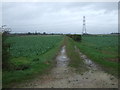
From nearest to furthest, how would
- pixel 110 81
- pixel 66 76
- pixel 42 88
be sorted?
pixel 42 88, pixel 110 81, pixel 66 76

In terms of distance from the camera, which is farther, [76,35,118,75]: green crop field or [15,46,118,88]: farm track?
[76,35,118,75]: green crop field

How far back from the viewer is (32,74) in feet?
36.2

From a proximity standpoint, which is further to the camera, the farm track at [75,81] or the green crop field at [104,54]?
the green crop field at [104,54]

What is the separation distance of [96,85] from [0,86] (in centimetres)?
415

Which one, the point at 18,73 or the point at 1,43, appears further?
the point at 18,73

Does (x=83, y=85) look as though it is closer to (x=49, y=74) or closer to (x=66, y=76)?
(x=66, y=76)

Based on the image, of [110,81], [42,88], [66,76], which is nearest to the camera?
[42,88]

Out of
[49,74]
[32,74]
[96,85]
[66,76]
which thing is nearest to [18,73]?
[32,74]

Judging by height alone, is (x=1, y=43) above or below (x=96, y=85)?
above

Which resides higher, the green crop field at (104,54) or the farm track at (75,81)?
the green crop field at (104,54)

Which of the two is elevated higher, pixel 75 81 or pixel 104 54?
pixel 104 54

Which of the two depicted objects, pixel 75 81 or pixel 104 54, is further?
pixel 104 54

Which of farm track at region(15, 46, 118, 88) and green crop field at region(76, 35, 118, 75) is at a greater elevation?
green crop field at region(76, 35, 118, 75)

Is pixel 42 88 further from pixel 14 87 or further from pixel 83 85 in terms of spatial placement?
pixel 83 85
